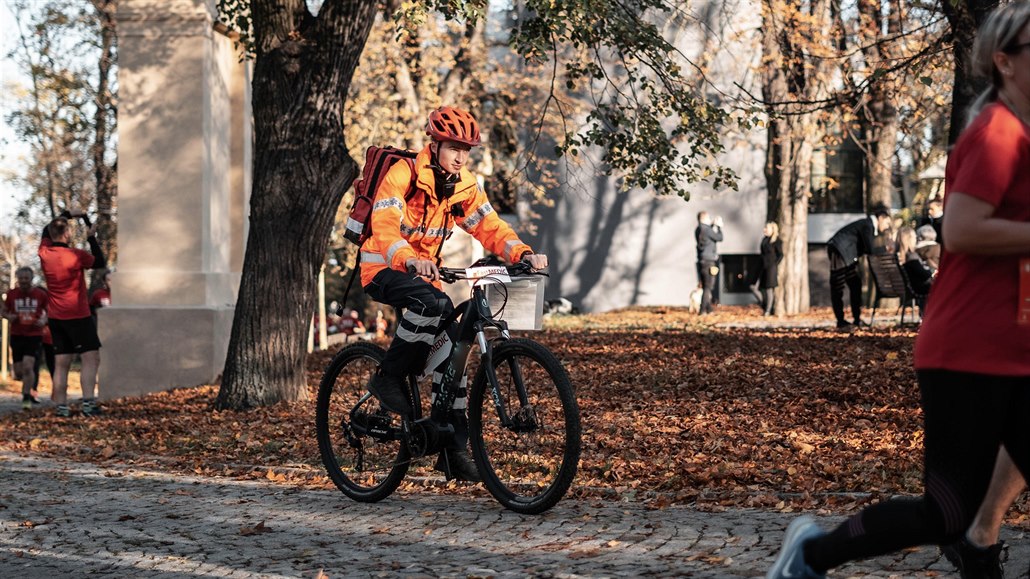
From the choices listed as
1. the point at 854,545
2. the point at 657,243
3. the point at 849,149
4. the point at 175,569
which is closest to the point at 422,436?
the point at 175,569

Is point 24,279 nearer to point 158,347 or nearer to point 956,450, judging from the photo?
point 158,347

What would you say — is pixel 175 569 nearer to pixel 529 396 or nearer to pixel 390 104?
pixel 529 396

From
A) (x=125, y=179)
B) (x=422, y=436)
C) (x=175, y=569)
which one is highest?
(x=125, y=179)

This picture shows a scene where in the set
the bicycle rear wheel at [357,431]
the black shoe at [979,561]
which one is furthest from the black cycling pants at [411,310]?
the black shoe at [979,561]

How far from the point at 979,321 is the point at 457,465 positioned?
371 centimetres

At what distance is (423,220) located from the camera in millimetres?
6793

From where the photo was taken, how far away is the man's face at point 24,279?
696 inches

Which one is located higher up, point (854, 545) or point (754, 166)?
point (754, 166)

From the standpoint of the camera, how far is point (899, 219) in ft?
123

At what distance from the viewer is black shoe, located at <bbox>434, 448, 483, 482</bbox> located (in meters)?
6.75

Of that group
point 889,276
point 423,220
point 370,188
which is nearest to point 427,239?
point 423,220

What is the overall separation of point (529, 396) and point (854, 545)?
2.90 m

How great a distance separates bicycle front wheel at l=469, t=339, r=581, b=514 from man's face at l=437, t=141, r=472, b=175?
917 millimetres

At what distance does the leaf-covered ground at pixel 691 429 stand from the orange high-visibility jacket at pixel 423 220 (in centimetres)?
146
